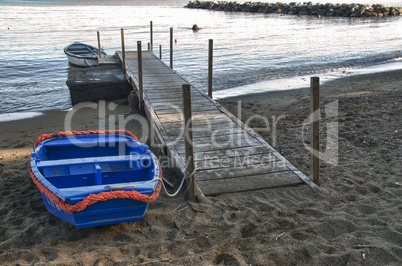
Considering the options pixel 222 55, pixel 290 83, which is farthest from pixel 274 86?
pixel 222 55

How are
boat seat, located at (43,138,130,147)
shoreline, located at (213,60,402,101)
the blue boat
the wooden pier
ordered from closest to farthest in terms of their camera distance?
the blue boat
the wooden pier
boat seat, located at (43,138,130,147)
shoreline, located at (213,60,402,101)

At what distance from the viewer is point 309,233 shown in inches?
154

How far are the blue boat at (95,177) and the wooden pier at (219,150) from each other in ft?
2.31

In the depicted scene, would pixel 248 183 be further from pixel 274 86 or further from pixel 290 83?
pixel 290 83

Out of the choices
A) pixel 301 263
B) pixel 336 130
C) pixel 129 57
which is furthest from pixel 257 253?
pixel 129 57

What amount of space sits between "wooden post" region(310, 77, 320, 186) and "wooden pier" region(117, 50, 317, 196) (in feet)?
0.59

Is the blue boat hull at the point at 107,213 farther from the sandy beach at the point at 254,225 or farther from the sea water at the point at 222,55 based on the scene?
the sea water at the point at 222,55

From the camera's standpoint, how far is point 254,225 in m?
4.06

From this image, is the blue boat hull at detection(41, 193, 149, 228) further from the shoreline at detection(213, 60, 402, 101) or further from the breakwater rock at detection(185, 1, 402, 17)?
the breakwater rock at detection(185, 1, 402, 17)

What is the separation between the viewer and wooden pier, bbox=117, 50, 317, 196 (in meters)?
4.97

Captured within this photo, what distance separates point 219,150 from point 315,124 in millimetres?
1710

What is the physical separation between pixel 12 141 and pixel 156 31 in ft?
95.8

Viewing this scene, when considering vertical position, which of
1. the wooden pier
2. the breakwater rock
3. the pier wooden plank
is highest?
the breakwater rock

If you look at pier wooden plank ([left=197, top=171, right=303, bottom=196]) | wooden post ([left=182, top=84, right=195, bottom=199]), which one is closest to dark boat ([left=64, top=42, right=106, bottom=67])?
wooden post ([left=182, top=84, right=195, bottom=199])
